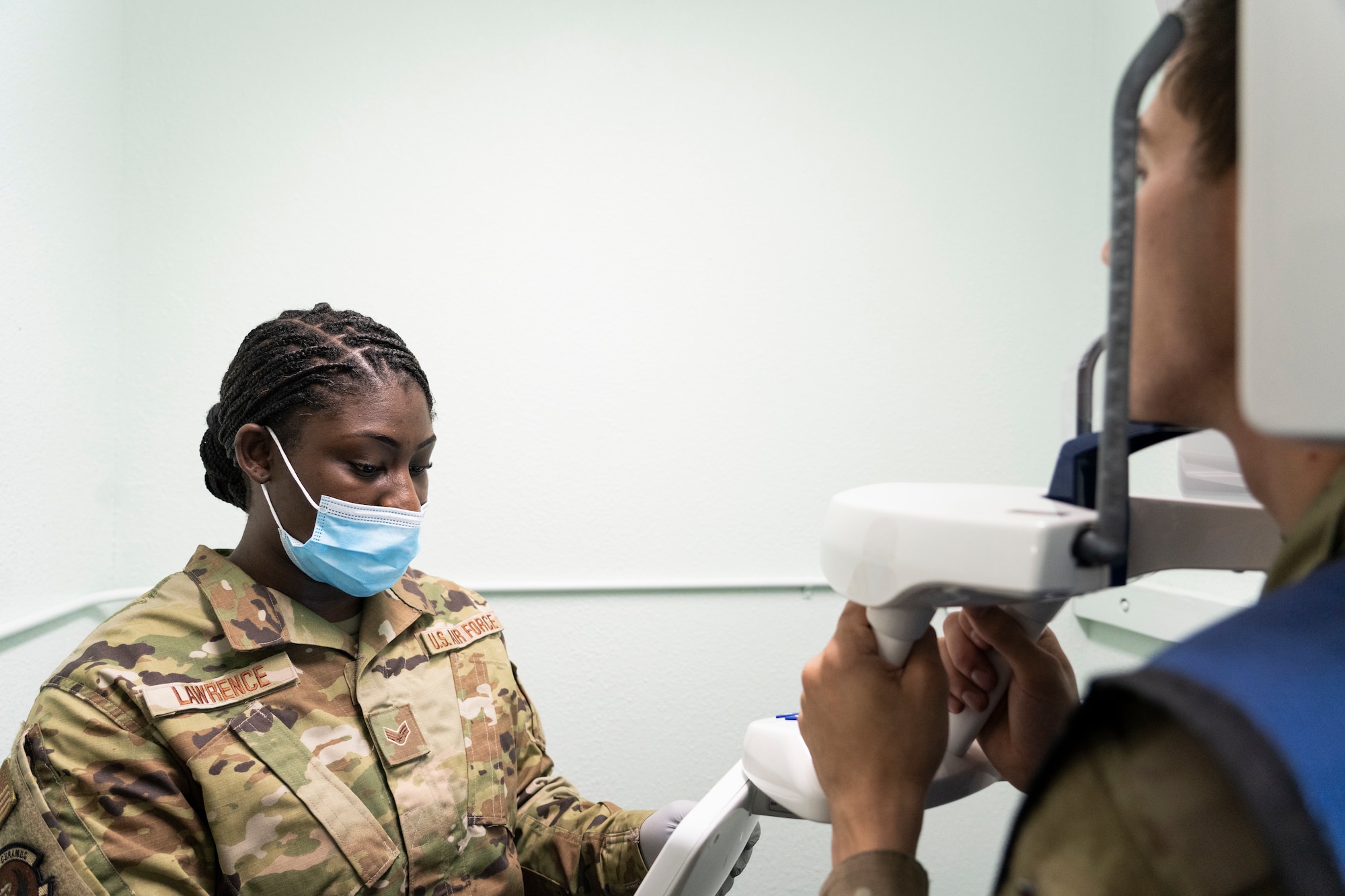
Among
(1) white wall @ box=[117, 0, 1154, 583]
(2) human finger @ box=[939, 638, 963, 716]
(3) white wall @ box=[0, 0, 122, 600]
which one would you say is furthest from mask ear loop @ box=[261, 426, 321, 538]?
(2) human finger @ box=[939, 638, 963, 716]

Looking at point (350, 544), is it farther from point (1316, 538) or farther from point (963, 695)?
point (1316, 538)

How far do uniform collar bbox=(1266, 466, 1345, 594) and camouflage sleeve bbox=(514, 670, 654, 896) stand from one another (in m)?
0.92

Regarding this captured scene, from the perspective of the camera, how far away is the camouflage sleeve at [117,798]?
0.85 meters

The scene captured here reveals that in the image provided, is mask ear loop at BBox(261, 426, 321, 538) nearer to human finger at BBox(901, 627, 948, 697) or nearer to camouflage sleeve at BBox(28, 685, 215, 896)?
camouflage sleeve at BBox(28, 685, 215, 896)

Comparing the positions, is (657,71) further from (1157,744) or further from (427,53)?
(1157,744)

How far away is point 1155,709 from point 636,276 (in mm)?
1639

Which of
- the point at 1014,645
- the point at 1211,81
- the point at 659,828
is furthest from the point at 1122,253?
the point at 659,828

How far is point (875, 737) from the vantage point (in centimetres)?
53

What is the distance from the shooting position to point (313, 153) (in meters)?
1.72

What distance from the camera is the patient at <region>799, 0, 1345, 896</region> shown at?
256 mm

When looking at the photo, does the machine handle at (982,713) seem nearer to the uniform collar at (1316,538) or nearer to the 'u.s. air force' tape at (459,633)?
the uniform collar at (1316,538)

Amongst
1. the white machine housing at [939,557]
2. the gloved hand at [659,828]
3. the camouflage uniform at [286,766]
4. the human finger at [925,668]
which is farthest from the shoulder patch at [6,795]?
the human finger at [925,668]

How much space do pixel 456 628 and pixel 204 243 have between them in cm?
101

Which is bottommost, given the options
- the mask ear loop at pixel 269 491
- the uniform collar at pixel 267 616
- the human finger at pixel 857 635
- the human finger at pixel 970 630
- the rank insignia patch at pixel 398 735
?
the rank insignia patch at pixel 398 735
